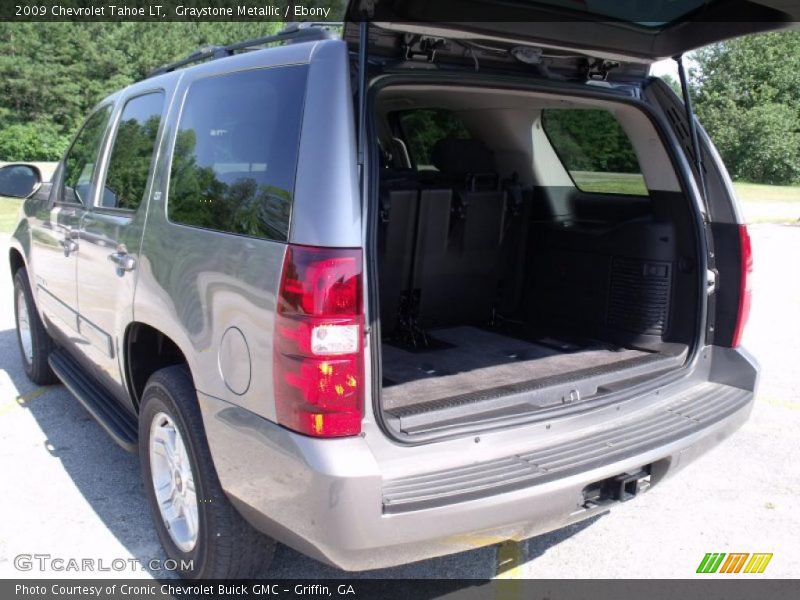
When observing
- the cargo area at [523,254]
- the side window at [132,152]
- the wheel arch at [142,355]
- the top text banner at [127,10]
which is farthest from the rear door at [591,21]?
the top text banner at [127,10]

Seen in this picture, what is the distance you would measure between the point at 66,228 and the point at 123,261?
106 centimetres

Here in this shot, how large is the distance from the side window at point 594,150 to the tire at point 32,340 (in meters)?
3.65

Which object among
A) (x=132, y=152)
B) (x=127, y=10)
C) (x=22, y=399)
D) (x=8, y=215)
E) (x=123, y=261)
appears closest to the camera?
(x=123, y=261)

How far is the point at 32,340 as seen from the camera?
17.6 feet

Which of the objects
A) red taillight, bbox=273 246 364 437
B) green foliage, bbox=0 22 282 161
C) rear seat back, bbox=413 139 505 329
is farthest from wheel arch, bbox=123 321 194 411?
green foliage, bbox=0 22 282 161

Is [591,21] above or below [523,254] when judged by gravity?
above

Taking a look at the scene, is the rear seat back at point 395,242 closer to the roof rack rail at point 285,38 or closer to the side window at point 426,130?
the side window at point 426,130

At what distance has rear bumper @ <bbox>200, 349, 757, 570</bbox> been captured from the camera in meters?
2.29

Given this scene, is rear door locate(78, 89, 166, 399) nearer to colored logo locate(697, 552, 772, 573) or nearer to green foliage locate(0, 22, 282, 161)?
colored logo locate(697, 552, 772, 573)

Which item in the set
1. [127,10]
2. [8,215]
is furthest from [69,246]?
[127,10]

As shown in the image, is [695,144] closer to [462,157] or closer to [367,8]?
[462,157]

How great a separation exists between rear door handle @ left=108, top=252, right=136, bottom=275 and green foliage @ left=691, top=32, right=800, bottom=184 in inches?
1509

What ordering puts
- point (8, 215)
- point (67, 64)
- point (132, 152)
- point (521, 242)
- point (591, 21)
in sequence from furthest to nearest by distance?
1. point (67, 64)
2. point (8, 215)
3. point (521, 242)
4. point (132, 152)
5. point (591, 21)

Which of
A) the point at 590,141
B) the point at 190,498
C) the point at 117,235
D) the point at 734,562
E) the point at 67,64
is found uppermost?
the point at 67,64
